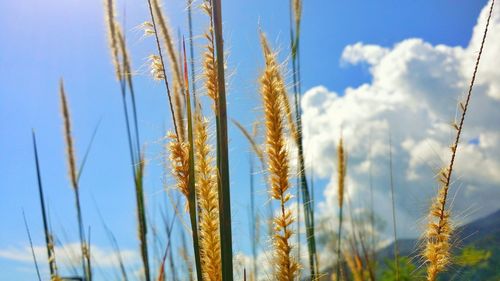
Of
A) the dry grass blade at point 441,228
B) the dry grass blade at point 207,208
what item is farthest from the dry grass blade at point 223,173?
the dry grass blade at point 441,228

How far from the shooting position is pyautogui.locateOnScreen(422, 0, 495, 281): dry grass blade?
145cm

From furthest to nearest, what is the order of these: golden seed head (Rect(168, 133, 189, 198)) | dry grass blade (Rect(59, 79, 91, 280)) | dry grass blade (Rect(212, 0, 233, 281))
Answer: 1. dry grass blade (Rect(59, 79, 91, 280))
2. golden seed head (Rect(168, 133, 189, 198))
3. dry grass blade (Rect(212, 0, 233, 281))

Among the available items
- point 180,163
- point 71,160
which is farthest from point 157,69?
point 71,160

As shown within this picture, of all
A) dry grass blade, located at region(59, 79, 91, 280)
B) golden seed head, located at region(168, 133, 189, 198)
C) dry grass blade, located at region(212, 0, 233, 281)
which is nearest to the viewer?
dry grass blade, located at region(212, 0, 233, 281)

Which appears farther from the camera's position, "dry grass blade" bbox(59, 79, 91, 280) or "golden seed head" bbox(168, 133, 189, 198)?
"dry grass blade" bbox(59, 79, 91, 280)

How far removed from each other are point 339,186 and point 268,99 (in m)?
2.19

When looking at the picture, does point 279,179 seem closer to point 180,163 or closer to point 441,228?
point 180,163

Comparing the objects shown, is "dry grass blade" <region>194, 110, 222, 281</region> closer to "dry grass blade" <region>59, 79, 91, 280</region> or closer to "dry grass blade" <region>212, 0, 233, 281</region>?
"dry grass blade" <region>212, 0, 233, 281</region>

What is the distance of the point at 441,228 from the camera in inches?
59.1

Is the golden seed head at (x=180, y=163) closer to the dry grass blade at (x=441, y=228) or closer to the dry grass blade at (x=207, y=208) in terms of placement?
the dry grass blade at (x=207, y=208)

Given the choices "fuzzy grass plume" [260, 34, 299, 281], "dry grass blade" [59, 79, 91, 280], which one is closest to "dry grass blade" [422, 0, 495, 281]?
"fuzzy grass plume" [260, 34, 299, 281]

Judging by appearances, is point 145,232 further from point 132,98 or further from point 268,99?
point 268,99

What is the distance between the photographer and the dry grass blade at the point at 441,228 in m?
1.45

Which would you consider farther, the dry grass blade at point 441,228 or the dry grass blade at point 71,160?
the dry grass blade at point 71,160
